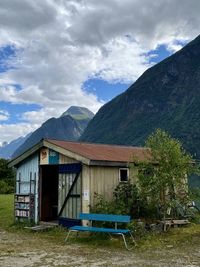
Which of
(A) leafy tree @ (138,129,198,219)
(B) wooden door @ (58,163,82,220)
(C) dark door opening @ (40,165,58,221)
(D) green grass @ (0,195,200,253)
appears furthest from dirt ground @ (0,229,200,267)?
(C) dark door opening @ (40,165,58,221)

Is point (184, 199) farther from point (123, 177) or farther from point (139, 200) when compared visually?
point (123, 177)

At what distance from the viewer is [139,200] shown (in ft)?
55.4

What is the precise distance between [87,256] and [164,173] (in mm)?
4935

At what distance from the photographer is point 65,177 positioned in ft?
59.1

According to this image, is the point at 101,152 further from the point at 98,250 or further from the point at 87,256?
the point at 87,256

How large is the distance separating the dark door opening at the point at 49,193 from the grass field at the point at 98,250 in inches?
125

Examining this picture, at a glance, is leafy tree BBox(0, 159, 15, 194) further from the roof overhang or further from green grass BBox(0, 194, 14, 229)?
the roof overhang

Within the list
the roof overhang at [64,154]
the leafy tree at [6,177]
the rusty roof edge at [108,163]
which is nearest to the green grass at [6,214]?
the roof overhang at [64,154]

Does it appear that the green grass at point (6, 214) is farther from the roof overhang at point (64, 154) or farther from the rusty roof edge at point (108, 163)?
the rusty roof edge at point (108, 163)

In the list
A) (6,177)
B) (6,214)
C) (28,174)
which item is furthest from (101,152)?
(6,177)

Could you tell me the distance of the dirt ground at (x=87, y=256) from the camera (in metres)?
11.0

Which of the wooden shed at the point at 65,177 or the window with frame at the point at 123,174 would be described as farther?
the window with frame at the point at 123,174

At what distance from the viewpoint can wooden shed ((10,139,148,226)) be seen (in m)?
17.0

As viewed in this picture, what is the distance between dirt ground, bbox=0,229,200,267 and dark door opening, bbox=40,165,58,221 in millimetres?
5787
